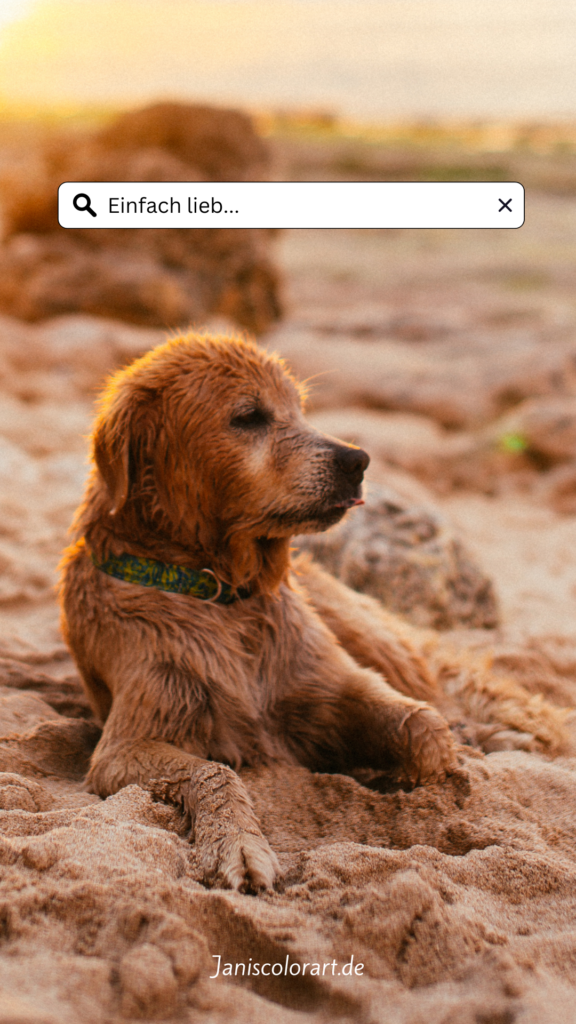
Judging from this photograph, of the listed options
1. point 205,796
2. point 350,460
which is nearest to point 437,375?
point 350,460

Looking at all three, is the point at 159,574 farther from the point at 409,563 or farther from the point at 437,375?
the point at 437,375

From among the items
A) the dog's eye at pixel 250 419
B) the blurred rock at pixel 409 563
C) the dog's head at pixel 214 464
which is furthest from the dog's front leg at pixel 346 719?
the blurred rock at pixel 409 563

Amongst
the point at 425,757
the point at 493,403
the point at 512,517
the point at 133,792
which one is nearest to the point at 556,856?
the point at 425,757

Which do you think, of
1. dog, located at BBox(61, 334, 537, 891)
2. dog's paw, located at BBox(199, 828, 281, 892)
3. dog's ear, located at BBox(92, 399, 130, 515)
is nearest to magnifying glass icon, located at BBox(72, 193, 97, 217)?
dog, located at BBox(61, 334, 537, 891)

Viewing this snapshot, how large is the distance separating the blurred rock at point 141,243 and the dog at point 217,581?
27.7 feet

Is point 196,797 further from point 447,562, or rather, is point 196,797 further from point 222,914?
point 447,562

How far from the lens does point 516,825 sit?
2799 millimetres

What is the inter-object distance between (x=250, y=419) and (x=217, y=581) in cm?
62

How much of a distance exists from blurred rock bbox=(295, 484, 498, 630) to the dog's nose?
5.17ft

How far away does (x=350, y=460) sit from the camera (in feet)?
10.6

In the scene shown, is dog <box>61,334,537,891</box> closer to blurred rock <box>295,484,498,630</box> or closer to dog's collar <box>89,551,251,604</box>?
dog's collar <box>89,551,251,604</box>

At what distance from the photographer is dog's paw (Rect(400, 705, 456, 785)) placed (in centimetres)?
300

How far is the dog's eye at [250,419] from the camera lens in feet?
10.7

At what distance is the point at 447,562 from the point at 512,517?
278cm
